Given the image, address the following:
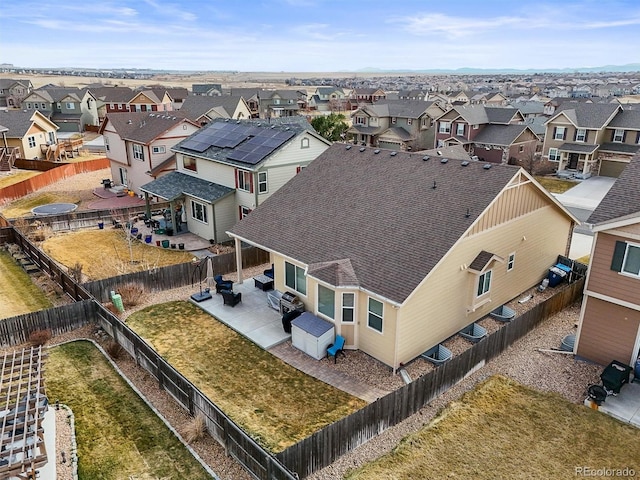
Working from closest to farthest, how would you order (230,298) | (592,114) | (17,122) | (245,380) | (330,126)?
(245,380) < (230,298) < (592,114) < (17,122) < (330,126)

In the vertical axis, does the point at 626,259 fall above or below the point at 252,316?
above

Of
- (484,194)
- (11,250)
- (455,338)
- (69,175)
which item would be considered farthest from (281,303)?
(69,175)

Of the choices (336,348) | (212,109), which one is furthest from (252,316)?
(212,109)

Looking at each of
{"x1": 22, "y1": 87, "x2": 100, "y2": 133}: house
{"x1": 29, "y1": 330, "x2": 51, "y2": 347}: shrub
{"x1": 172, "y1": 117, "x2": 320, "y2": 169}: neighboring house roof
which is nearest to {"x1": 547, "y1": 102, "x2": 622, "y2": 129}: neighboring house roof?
{"x1": 172, "y1": 117, "x2": 320, "y2": 169}: neighboring house roof

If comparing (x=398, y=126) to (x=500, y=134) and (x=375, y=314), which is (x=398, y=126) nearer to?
(x=500, y=134)

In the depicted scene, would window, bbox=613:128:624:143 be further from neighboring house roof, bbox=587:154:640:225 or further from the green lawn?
the green lawn

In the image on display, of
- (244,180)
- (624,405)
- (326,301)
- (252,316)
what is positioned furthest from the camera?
(244,180)

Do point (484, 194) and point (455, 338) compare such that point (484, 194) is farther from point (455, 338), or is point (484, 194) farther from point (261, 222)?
point (261, 222)
